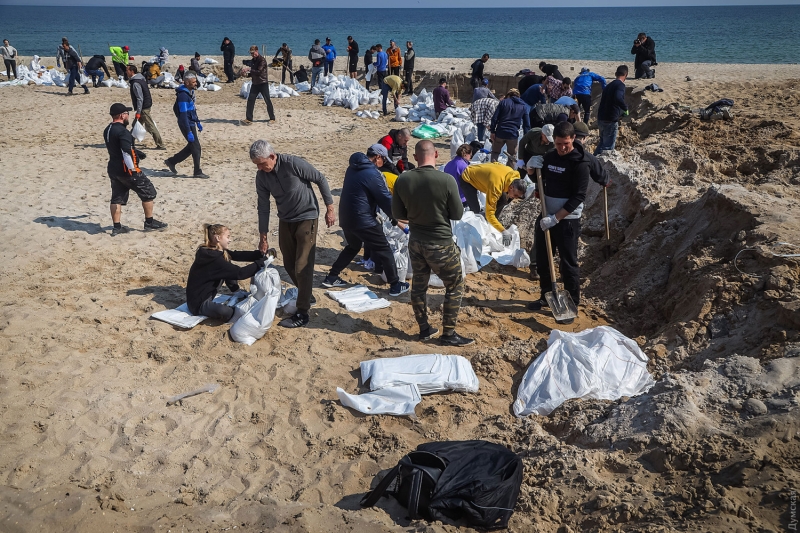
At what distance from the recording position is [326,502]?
12.1 feet

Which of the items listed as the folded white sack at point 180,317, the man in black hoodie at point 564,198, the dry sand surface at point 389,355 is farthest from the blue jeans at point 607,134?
the folded white sack at point 180,317

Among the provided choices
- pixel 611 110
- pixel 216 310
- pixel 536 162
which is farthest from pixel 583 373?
pixel 611 110

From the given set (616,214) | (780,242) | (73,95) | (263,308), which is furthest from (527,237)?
(73,95)

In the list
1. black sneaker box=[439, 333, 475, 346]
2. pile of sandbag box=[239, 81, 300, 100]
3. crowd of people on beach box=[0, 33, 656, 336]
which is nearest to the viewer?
crowd of people on beach box=[0, 33, 656, 336]

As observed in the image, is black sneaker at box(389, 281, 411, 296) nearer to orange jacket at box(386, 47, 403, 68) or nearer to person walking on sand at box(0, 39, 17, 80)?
orange jacket at box(386, 47, 403, 68)

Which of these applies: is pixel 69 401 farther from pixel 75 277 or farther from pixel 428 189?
pixel 428 189

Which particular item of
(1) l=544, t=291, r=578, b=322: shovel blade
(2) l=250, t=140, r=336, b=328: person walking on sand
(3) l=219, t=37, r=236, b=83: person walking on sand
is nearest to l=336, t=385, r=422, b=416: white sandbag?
(2) l=250, t=140, r=336, b=328: person walking on sand

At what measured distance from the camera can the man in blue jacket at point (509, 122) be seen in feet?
31.6

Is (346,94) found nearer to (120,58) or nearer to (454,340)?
(120,58)

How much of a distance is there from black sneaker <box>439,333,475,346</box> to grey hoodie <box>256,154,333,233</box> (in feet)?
5.18

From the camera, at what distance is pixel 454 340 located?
531cm

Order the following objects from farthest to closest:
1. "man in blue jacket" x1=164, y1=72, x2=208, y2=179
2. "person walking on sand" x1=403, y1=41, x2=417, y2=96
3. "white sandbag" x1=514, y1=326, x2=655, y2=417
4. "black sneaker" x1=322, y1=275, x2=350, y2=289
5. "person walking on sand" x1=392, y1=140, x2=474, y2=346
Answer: "person walking on sand" x1=403, y1=41, x2=417, y2=96, "man in blue jacket" x1=164, y1=72, x2=208, y2=179, "black sneaker" x1=322, y1=275, x2=350, y2=289, "person walking on sand" x1=392, y1=140, x2=474, y2=346, "white sandbag" x1=514, y1=326, x2=655, y2=417

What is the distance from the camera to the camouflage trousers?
5.05m

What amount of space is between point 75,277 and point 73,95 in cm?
1407
